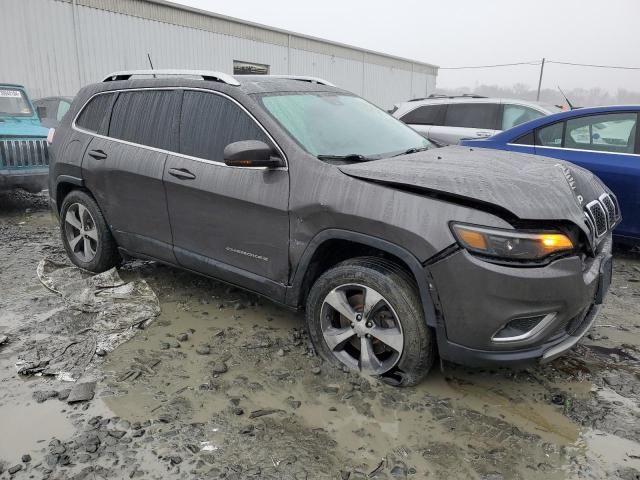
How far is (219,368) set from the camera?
3191 mm

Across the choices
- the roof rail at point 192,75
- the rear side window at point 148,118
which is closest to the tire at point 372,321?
the roof rail at point 192,75

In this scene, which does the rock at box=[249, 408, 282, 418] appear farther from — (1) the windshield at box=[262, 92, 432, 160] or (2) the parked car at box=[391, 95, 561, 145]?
(2) the parked car at box=[391, 95, 561, 145]

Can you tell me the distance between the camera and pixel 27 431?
103 inches

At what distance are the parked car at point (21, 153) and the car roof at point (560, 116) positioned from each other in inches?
257

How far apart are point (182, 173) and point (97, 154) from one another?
1.12 meters

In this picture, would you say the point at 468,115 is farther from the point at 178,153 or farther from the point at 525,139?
the point at 178,153

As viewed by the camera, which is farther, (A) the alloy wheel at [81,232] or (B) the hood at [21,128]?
(B) the hood at [21,128]

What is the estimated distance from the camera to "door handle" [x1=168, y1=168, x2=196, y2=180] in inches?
142

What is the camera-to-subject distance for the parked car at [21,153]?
7.49m

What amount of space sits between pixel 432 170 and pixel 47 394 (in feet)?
8.15

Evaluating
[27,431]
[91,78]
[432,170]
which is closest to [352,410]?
[432,170]

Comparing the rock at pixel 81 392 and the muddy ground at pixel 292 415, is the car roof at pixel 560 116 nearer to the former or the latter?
the muddy ground at pixel 292 415

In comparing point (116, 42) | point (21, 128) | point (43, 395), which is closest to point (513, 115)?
point (21, 128)

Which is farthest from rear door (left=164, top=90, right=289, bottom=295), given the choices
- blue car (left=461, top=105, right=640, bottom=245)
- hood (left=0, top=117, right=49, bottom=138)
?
hood (left=0, top=117, right=49, bottom=138)
